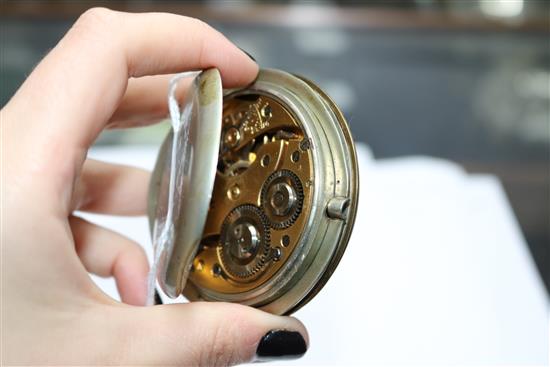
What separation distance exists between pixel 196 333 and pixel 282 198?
8.0 inches

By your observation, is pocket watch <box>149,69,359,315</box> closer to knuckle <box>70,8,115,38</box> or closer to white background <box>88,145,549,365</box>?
knuckle <box>70,8,115,38</box>

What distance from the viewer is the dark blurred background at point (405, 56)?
2336 millimetres

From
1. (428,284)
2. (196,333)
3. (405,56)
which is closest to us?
(196,333)

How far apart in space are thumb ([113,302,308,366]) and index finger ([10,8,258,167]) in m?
0.22

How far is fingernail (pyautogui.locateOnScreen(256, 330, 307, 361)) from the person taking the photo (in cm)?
86

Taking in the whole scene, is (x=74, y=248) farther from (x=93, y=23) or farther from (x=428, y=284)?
(x=428, y=284)

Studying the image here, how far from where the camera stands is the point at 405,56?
2.42 meters

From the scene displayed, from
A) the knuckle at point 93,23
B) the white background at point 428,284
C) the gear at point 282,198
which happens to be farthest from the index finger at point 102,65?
the white background at point 428,284

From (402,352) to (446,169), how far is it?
617 mm

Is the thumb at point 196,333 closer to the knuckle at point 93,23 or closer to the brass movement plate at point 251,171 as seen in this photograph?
the brass movement plate at point 251,171

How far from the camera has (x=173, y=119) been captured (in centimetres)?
97

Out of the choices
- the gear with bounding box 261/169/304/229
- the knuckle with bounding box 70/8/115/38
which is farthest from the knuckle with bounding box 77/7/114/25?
the gear with bounding box 261/169/304/229

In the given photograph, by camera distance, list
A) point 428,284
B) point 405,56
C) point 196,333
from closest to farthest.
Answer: point 196,333 < point 428,284 < point 405,56

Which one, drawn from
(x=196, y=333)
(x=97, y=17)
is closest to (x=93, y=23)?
(x=97, y=17)
